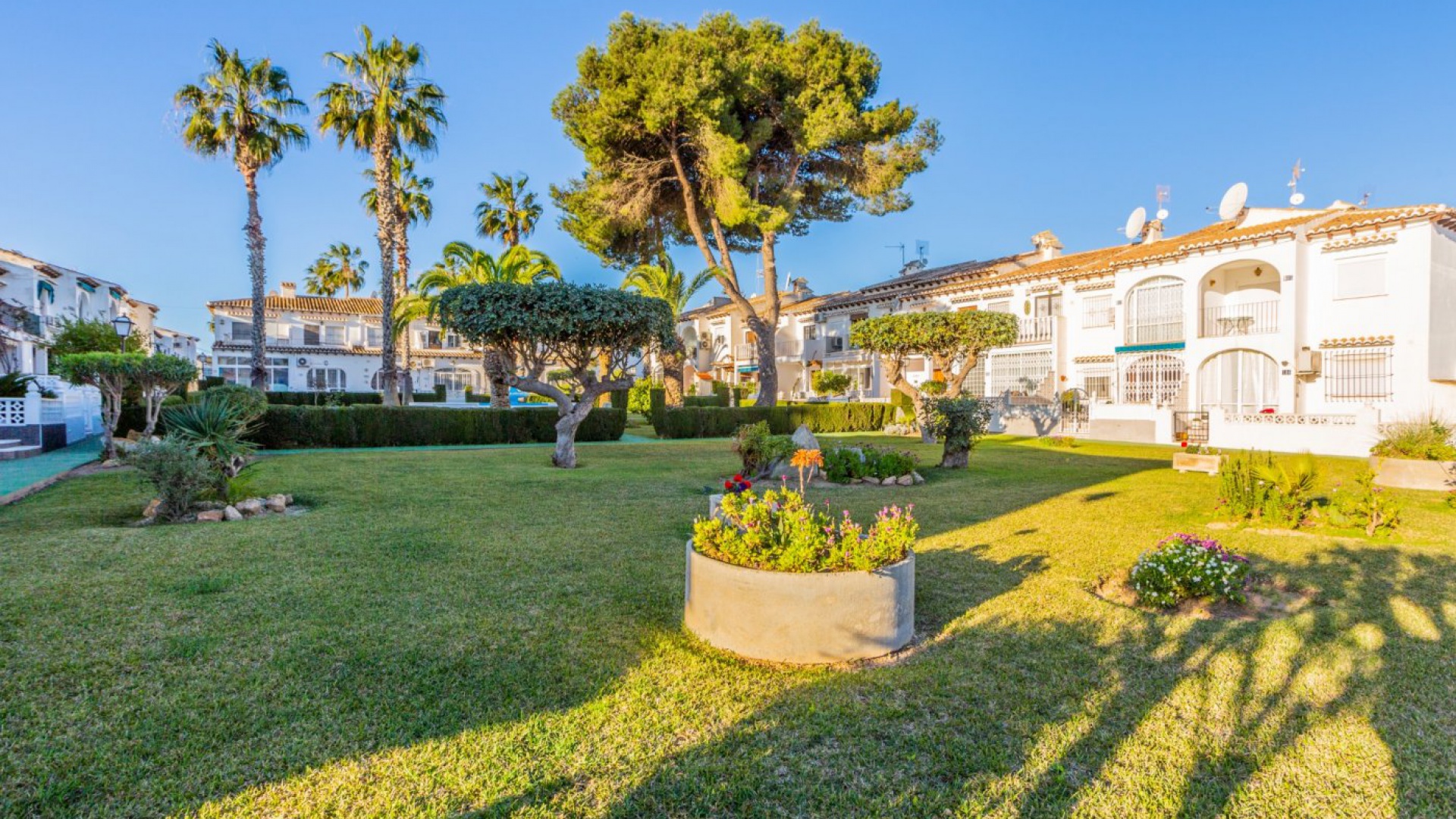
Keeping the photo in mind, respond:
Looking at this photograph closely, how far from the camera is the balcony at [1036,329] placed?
1097 inches

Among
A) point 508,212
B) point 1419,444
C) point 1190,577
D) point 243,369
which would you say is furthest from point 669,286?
point 243,369

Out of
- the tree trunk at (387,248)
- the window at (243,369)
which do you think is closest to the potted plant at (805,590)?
the tree trunk at (387,248)

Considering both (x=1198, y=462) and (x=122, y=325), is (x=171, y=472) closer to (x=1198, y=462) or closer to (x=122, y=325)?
(x=122, y=325)

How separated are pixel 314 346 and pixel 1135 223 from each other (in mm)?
49343

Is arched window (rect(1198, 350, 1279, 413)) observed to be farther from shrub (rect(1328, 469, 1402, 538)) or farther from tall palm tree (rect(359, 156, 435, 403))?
tall palm tree (rect(359, 156, 435, 403))

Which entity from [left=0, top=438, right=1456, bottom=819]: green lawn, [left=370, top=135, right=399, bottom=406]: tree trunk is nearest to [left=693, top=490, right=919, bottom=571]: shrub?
[left=0, top=438, right=1456, bottom=819]: green lawn

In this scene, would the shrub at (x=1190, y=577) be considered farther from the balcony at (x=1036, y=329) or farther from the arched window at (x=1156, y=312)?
the balcony at (x=1036, y=329)

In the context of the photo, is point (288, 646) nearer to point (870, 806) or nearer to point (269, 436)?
point (870, 806)

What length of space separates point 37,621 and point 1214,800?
6.70m

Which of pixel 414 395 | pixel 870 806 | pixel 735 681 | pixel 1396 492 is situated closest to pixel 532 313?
pixel 735 681

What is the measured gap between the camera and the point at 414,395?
1783 inches

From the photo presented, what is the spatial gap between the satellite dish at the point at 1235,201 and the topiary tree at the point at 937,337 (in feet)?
35.5

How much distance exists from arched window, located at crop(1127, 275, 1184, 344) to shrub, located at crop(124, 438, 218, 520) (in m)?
27.7

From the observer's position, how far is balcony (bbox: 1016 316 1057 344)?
27.9 metres
